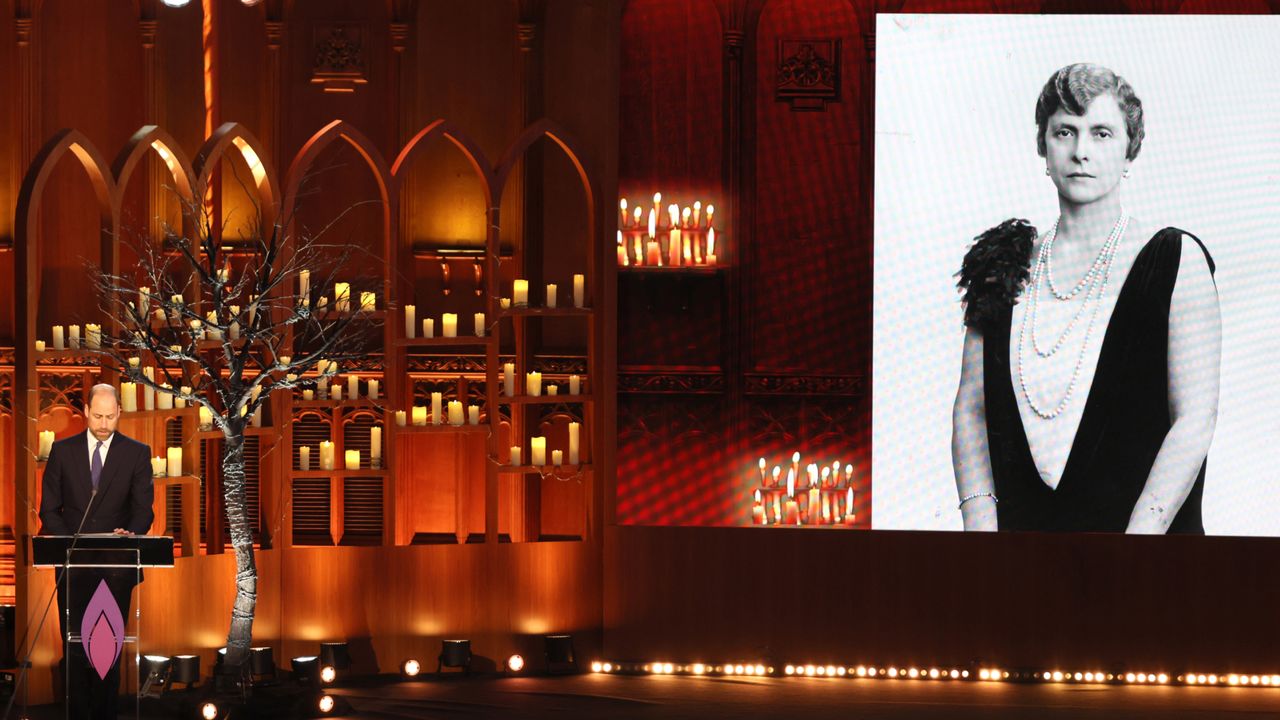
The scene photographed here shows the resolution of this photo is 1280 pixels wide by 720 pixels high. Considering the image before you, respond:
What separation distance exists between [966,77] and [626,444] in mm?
2671

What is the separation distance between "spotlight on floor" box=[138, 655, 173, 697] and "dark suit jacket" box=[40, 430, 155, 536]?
99 centimetres

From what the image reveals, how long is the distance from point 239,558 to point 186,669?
58 cm

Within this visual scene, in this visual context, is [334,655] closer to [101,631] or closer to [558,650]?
[558,650]

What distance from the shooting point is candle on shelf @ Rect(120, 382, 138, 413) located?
6945mm

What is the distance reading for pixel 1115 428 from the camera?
8375 millimetres

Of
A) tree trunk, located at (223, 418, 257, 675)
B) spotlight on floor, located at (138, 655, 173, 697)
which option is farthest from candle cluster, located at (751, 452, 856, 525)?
spotlight on floor, located at (138, 655, 173, 697)

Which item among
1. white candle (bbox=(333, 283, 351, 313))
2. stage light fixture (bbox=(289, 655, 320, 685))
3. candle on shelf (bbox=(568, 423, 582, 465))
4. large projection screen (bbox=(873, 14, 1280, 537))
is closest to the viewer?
stage light fixture (bbox=(289, 655, 320, 685))

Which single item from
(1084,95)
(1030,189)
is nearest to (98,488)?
(1030,189)

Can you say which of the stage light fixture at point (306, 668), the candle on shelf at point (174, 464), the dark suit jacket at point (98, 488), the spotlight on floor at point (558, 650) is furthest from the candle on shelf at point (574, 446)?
the dark suit jacket at point (98, 488)

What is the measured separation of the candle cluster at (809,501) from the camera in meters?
8.52

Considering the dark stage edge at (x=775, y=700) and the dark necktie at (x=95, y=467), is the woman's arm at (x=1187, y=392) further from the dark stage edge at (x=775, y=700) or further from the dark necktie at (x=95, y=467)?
the dark necktie at (x=95, y=467)

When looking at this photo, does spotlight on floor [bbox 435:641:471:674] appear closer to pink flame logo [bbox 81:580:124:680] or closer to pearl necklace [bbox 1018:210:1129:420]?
pink flame logo [bbox 81:580:124:680]

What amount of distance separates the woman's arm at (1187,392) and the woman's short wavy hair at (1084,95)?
0.64 m

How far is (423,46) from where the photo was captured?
8922mm
